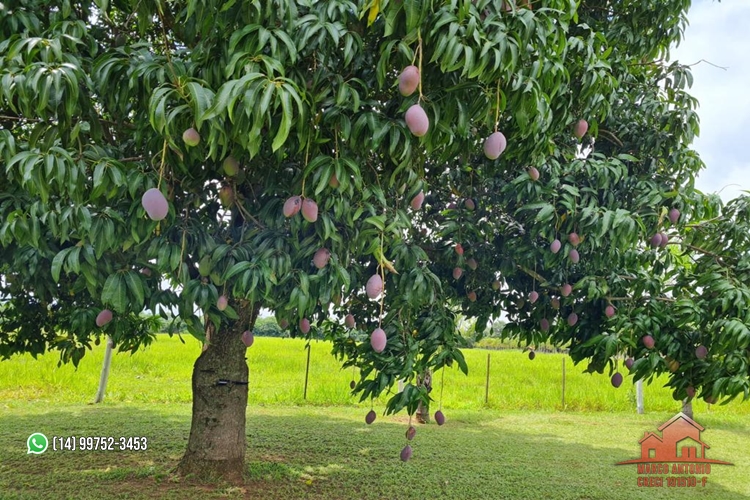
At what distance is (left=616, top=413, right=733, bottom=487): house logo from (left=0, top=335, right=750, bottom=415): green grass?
8.75ft

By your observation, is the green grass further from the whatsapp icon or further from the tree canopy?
the tree canopy

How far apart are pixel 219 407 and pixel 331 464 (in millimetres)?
1417

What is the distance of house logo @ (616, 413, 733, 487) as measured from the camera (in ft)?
16.4

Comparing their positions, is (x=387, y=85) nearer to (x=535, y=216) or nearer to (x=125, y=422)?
(x=535, y=216)

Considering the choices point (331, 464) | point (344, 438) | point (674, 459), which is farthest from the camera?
point (344, 438)

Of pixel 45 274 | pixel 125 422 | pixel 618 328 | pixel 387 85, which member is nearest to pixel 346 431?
pixel 125 422

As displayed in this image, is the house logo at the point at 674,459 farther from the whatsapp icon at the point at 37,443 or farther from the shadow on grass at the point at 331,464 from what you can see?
the whatsapp icon at the point at 37,443

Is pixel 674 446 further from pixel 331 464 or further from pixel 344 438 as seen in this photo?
pixel 331 464

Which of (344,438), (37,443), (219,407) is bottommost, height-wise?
(37,443)

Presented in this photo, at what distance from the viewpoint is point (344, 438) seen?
607 centimetres

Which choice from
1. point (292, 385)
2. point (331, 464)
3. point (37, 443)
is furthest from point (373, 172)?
point (292, 385)

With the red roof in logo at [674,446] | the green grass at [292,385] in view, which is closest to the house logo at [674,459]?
the red roof in logo at [674,446]

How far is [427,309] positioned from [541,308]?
888mm

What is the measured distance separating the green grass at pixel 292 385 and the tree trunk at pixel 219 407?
499 centimetres
